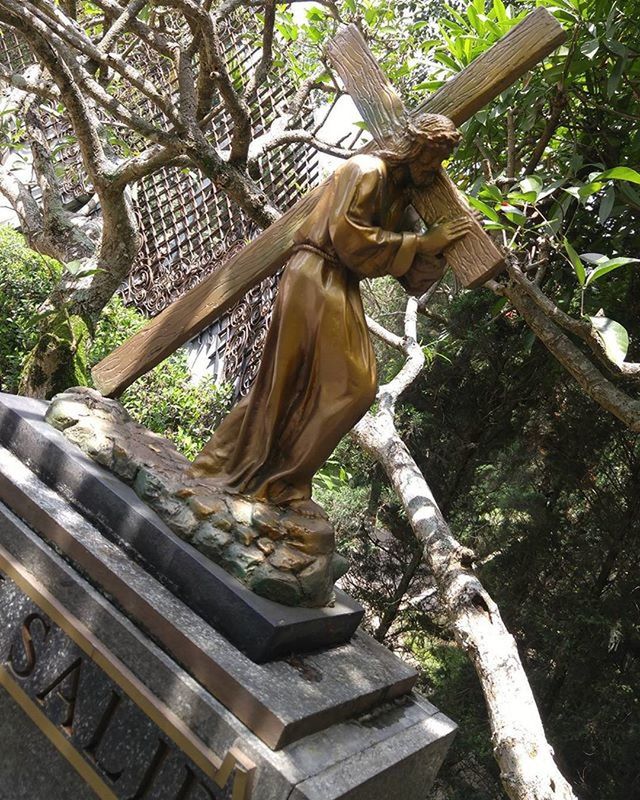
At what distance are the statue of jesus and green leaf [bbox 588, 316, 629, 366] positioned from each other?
647 mm

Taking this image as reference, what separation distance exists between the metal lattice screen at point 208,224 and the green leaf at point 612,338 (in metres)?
4.76

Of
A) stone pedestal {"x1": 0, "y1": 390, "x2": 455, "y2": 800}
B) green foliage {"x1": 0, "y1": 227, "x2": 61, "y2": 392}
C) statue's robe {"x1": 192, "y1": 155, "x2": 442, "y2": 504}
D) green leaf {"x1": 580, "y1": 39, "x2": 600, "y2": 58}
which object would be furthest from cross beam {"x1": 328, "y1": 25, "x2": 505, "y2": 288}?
green foliage {"x1": 0, "y1": 227, "x2": 61, "y2": 392}

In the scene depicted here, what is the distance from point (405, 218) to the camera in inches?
104

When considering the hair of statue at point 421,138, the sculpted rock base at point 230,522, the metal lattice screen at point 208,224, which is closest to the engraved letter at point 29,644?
the sculpted rock base at point 230,522

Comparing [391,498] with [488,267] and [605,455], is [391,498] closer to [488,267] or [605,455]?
[605,455]

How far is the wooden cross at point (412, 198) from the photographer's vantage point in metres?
2.36

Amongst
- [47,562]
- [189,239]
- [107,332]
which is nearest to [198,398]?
[107,332]

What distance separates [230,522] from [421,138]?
148 centimetres

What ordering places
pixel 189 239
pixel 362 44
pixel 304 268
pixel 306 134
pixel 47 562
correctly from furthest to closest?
pixel 189 239, pixel 306 134, pixel 362 44, pixel 304 268, pixel 47 562

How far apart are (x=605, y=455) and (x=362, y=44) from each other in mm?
4040

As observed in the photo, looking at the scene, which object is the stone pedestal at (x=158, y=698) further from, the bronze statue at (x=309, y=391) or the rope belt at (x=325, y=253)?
the rope belt at (x=325, y=253)

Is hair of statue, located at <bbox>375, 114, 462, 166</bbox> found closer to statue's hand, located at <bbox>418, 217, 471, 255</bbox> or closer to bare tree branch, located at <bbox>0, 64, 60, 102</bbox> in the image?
statue's hand, located at <bbox>418, 217, 471, 255</bbox>

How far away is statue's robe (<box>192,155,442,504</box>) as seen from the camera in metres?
2.40

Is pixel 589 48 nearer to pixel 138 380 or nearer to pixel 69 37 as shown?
pixel 69 37
